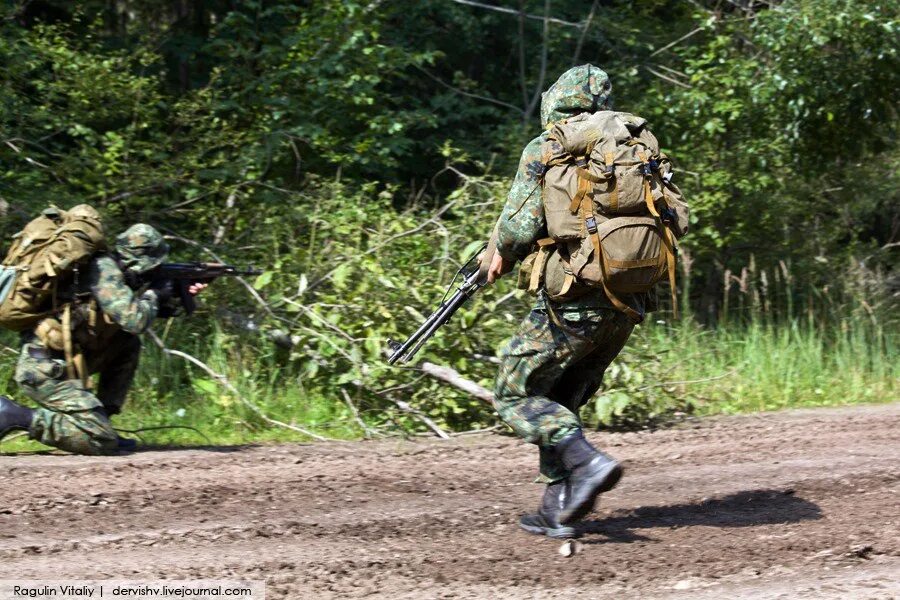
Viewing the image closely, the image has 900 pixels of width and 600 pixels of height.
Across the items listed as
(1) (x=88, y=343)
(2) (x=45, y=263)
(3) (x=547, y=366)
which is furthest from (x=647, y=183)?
(1) (x=88, y=343)

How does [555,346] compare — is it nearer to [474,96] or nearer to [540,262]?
[540,262]

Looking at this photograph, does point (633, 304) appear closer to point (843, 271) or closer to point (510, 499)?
point (510, 499)

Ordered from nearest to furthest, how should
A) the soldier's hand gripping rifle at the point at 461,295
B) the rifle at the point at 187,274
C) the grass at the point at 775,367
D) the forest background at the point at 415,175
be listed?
the soldier's hand gripping rifle at the point at 461,295
the rifle at the point at 187,274
the forest background at the point at 415,175
the grass at the point at 775,367

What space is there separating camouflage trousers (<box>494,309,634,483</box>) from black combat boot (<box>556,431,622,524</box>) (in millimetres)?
62

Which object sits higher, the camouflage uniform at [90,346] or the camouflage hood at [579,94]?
the camouflage hood at [579,94]

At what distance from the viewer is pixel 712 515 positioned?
18.6 ft

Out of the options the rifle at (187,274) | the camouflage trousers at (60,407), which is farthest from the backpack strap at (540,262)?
the camouflage trousers at (60,407)

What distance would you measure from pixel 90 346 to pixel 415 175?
6027 mm

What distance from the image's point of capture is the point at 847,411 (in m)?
8.64

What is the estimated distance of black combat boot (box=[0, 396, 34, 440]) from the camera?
639 cm

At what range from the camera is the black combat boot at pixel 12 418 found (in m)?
6.39

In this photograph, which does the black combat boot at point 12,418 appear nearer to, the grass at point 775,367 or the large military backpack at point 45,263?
the large military backpack at point 45,263

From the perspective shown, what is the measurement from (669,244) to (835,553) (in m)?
1.52

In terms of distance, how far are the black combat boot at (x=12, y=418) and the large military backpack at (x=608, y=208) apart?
330 cm
